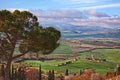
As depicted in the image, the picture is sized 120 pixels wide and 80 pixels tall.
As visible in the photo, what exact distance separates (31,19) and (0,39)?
604 cm

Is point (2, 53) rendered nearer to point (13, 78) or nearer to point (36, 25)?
point (36, 25)

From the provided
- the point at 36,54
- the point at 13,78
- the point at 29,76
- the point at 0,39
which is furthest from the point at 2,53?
the point at 29,76

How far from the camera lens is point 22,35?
4656 centimetres

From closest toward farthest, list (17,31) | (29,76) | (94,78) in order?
1. (17,31)
2. (94,78)
3. (29,76)

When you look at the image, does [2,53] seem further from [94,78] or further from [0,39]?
[94,78]

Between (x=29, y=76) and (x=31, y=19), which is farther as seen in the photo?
(x=29, y=76)

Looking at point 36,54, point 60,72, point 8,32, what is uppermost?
point 8,32

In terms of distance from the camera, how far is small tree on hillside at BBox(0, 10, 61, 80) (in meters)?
45.5

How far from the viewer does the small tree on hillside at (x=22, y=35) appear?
45469mm

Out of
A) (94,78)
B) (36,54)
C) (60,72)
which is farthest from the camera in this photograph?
(60,72)

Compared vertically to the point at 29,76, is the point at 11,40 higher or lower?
higher

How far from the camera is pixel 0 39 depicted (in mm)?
47781

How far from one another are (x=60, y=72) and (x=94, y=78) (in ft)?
165

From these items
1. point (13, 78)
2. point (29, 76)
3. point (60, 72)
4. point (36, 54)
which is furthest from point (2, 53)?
point (60, 72)
